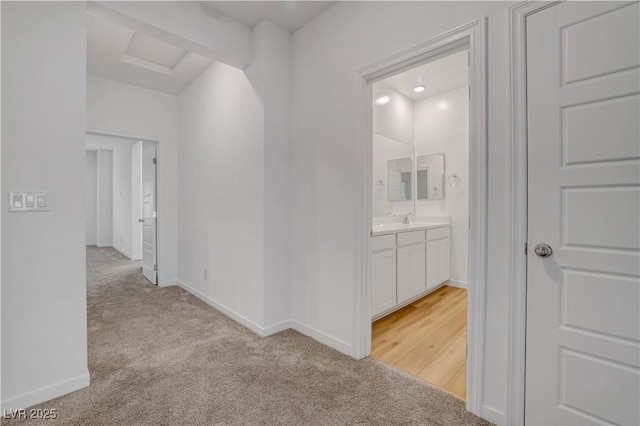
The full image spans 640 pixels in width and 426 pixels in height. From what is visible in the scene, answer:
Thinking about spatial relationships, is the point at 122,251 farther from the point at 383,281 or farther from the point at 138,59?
the point at 383,281

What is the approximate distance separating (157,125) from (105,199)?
5761 mm

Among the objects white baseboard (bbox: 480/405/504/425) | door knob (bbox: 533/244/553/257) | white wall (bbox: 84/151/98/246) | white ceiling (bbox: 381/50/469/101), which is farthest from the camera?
white wall (bbox: 84/151/98/246)

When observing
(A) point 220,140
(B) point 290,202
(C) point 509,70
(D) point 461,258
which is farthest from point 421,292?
(A) point 220,140

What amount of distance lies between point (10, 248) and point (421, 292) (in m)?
3.50

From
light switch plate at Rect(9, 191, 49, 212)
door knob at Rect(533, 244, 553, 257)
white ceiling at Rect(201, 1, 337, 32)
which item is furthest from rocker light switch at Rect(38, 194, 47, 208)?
door knob at Rect(533, 244, 553, 257)

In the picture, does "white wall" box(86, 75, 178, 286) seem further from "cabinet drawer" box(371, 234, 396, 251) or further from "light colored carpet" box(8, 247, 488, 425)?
"cabinet drawer" box(371, 234, 396, 251)

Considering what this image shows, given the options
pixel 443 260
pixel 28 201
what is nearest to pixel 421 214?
pixel 443 260

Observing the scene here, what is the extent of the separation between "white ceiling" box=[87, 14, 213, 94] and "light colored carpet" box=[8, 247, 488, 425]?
2718mm

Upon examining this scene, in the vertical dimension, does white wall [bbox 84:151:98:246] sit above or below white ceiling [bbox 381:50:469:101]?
below

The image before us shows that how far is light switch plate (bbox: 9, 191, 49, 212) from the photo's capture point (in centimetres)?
164

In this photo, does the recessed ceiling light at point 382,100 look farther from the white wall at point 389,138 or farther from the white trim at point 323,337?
the white trim at point 323,337

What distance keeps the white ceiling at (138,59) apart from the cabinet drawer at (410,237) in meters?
2.89

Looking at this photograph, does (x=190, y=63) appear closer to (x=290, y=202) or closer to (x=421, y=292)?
(x=290, y=202)

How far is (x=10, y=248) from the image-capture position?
1637 mm
